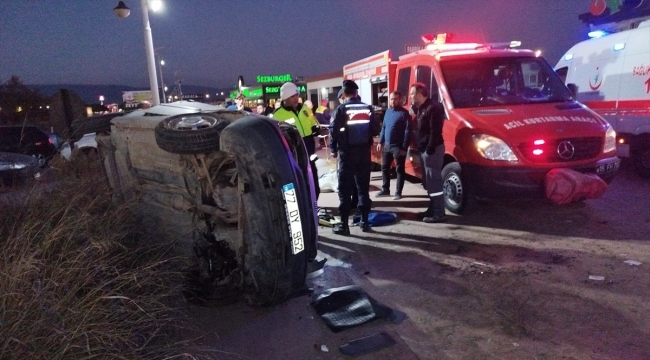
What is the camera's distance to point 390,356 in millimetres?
2996

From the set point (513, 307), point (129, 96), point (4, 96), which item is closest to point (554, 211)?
point (513, 307)

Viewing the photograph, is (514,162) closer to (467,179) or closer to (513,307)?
(467,179)

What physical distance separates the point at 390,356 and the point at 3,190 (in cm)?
433

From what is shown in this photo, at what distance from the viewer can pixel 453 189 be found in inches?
242

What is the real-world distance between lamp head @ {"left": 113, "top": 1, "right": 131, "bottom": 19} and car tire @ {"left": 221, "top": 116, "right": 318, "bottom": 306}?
9.90 m

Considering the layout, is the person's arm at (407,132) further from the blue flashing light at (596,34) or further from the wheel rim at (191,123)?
the blue flashing light at (596,34)

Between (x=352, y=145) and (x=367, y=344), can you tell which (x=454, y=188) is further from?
(x=367, y=344)

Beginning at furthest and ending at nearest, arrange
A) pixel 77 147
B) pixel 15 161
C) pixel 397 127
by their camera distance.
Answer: pixel 15 161, pixel 77 147, pixel 397 127

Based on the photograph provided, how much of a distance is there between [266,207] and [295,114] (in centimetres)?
248

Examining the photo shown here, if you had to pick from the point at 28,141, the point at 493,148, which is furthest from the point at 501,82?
the point at 28,141

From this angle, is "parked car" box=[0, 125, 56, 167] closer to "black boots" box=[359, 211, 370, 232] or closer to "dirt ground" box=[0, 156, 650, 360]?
"dirt ground" box=[0, 156, 650, 360]

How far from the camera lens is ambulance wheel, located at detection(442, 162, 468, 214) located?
5.98m

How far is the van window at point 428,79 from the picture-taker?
6.56 metres

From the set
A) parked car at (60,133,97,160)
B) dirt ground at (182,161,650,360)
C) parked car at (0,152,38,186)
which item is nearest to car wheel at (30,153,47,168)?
parked car at (0,152,38,186)
